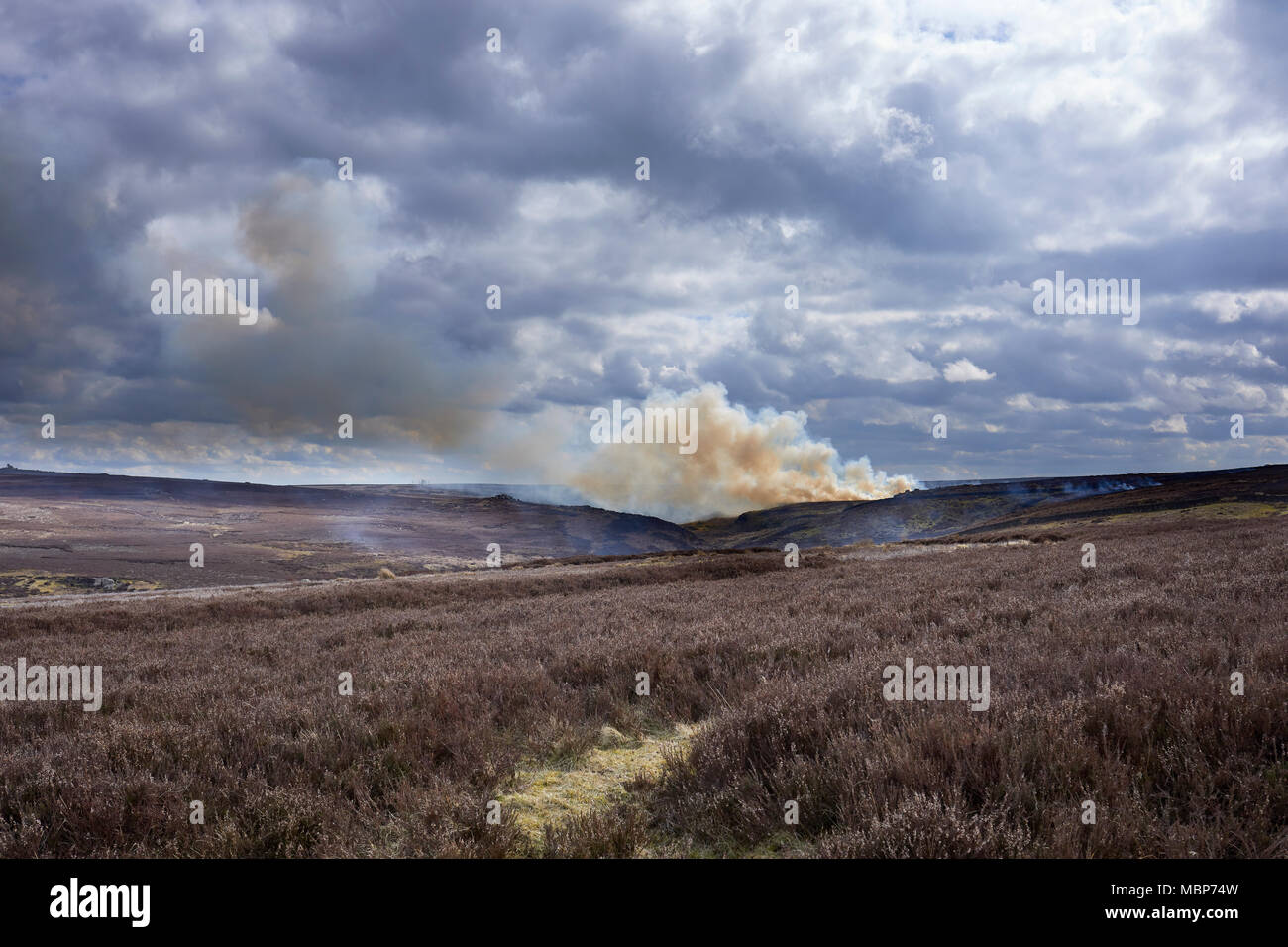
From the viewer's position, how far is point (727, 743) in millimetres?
4832

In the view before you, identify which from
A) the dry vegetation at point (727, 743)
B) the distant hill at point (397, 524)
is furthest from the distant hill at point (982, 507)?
the dry vegetation at point (727, 743)

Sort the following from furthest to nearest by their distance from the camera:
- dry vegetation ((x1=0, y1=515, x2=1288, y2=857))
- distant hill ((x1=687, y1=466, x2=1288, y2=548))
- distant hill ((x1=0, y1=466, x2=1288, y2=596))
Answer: distant hill ((x1=687, y1=466, x2=1288, y2=548)) < distant hill ((x1=0, y1=466, x2=1288, y2=596)) < dry vegetation ((x1=0, y1=515, x2=1288, y2=857))

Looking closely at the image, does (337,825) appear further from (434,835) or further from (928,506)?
(928,506)

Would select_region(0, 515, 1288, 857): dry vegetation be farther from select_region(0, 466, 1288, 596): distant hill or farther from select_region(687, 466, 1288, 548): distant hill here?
select_region(687, 466, 1288, 548): distant hill

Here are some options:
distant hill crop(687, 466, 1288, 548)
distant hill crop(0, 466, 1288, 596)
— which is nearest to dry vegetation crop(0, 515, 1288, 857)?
distant hill crop(0, 466, 1288, 596)

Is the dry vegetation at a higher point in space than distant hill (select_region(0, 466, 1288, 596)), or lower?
lower

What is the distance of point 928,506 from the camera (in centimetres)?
11800

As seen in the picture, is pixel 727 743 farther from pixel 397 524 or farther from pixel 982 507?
pixel 982 507

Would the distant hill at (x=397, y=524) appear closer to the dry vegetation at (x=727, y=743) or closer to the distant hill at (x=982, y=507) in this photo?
the distant hill at (x=982, y=507)

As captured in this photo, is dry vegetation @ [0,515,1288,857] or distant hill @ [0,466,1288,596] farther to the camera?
distant hill @ [0,466,1288,596]

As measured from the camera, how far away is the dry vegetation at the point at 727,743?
341 centimetres

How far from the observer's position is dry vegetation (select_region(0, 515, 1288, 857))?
11.2 ft
